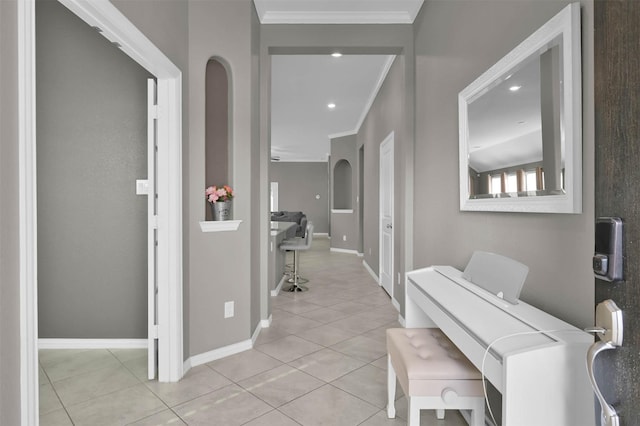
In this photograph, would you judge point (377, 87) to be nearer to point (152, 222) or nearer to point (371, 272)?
point (371, 272)

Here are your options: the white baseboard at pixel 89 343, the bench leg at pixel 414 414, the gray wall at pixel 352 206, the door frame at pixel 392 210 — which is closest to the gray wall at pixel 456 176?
the bench leg at pixel 414 414

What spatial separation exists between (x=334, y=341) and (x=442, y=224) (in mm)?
1369

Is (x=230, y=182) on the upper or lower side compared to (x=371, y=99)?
lower

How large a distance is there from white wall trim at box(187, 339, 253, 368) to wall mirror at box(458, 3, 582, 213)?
2.01 metres

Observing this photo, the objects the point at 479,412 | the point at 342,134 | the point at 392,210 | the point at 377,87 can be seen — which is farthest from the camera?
the point at 342,134

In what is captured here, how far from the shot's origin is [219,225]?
2625 millimetres

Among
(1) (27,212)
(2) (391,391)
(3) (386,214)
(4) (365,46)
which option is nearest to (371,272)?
(3) (386,214)

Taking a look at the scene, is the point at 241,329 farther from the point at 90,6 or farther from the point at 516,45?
the point at 516,45

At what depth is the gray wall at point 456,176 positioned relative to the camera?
1226 millimetres

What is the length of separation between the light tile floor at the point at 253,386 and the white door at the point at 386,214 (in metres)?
1.29

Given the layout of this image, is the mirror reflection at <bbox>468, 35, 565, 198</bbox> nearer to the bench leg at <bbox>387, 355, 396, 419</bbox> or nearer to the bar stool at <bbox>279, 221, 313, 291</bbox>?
the bench leg at <bbox>387, 355, 396, 419</bbox>

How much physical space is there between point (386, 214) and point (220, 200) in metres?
2.90

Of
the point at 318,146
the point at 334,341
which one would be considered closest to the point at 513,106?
the point at 334,341

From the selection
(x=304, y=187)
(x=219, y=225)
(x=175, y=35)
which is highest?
(x=175, y=35)
